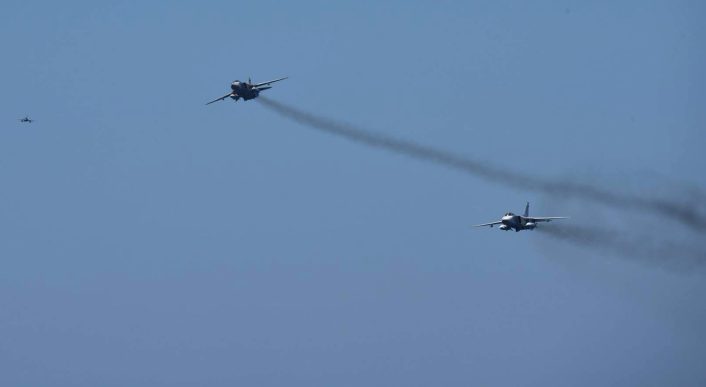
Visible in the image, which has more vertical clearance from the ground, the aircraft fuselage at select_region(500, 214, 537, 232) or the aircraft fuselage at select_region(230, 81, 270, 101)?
the aircraft fuselage at select_region(230, 81, 270, 101)

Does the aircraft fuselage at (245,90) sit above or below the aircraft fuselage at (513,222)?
above

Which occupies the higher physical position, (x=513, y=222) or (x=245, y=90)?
(x=245, y=90)

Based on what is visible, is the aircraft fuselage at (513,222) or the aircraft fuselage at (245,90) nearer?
the aircraft fuselage at (513,222)

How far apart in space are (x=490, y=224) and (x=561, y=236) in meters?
7.55

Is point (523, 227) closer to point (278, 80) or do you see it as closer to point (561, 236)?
point (561, 236)

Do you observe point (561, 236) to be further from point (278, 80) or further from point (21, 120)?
point (21, 120)

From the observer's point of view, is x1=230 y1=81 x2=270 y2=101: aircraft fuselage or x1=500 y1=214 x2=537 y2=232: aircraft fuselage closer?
x1=500 y1=214 x2=537 y2=232: aircraft fuselage

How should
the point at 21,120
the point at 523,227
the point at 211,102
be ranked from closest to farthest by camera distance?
the point at 523,227, the point at 211,102, the point at 21,120

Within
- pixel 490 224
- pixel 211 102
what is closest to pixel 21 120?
pixel 211 102

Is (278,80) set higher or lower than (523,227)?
higher

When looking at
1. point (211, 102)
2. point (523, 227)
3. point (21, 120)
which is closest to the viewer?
point (523, 227)

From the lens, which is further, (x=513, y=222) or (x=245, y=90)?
(x=245, y=90)

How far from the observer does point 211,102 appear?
Answer: 5920 inches

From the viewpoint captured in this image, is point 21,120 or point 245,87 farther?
point 21,120
